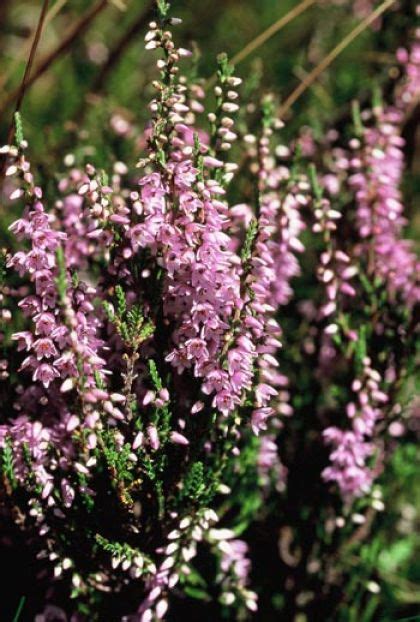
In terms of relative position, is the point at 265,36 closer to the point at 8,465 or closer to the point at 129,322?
the point at 129,322

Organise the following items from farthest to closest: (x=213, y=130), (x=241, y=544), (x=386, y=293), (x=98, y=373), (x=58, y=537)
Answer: (x=386, y=293) < (x=241, y=544) < (x=213, y=130) < (x=58, y=537) < (x=98, y=373)

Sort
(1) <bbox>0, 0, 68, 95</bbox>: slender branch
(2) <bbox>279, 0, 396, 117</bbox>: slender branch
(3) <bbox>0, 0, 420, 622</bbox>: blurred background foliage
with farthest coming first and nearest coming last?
(3) <bbox>0, 0, 420, 622</bbox>: blurred background foliage
(1) <bbox>0, 0, 68, 95</bbox>: slender branch
(2) <bbox>279, 0, 396, 117</bbox>: slender branch

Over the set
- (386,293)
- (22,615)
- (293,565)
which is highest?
(386,293)

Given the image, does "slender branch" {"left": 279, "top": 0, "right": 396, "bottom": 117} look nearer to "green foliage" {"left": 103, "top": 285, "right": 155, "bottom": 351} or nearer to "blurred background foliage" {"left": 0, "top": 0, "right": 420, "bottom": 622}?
"blurred background foliage" {"left": 0, "top": 0, "right": 420, "bottom": 622}

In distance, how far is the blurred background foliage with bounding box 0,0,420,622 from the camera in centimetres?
333

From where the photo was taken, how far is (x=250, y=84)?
3.05 metres

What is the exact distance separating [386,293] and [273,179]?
2.30ft

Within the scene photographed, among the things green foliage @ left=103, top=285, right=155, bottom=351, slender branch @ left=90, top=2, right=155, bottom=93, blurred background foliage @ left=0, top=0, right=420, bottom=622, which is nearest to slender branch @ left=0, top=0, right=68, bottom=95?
blurred background foliage @ left=0, top=0, right=420, bottom=622

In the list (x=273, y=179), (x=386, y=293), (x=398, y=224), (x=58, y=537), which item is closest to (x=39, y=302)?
(x=58, y=537)

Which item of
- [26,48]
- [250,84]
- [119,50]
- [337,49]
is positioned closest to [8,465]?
[250,84]

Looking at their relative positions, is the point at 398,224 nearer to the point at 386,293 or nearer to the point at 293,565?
the point at 386,293

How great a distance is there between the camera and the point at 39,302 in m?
2.01

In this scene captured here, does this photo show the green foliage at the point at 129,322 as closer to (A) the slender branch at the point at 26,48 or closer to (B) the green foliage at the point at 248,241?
(B) the green foliage at the point at 248,241

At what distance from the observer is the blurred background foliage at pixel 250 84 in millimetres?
3329
